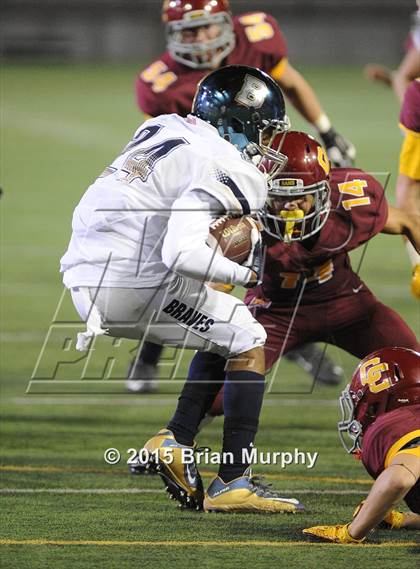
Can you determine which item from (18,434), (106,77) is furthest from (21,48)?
(18,434)

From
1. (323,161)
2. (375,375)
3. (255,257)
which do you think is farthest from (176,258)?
(323,161)

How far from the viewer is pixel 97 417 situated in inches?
222

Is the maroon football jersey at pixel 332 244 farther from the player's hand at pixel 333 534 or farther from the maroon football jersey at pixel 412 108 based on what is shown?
the player's hand at pixel 333 534

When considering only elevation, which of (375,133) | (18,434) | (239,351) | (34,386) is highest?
(239,351)

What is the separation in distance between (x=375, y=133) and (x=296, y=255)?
1124 cm

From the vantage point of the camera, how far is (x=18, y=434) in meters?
5.25

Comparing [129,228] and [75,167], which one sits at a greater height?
[129,228]

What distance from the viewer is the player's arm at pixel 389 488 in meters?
3.45

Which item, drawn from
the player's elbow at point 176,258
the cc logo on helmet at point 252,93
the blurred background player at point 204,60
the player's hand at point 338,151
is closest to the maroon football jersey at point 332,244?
the cc logo on helmet at point 252,93

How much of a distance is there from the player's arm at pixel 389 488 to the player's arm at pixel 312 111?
316cm

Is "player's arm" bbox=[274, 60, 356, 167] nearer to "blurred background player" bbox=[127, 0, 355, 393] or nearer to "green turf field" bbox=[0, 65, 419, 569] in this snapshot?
"blurred background player" bbox=[127, 0, 355, 393]

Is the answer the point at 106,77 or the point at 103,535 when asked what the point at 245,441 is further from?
the point at 106,77

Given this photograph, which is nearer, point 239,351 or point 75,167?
point 239,351

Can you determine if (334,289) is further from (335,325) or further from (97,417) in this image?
(97,417)
